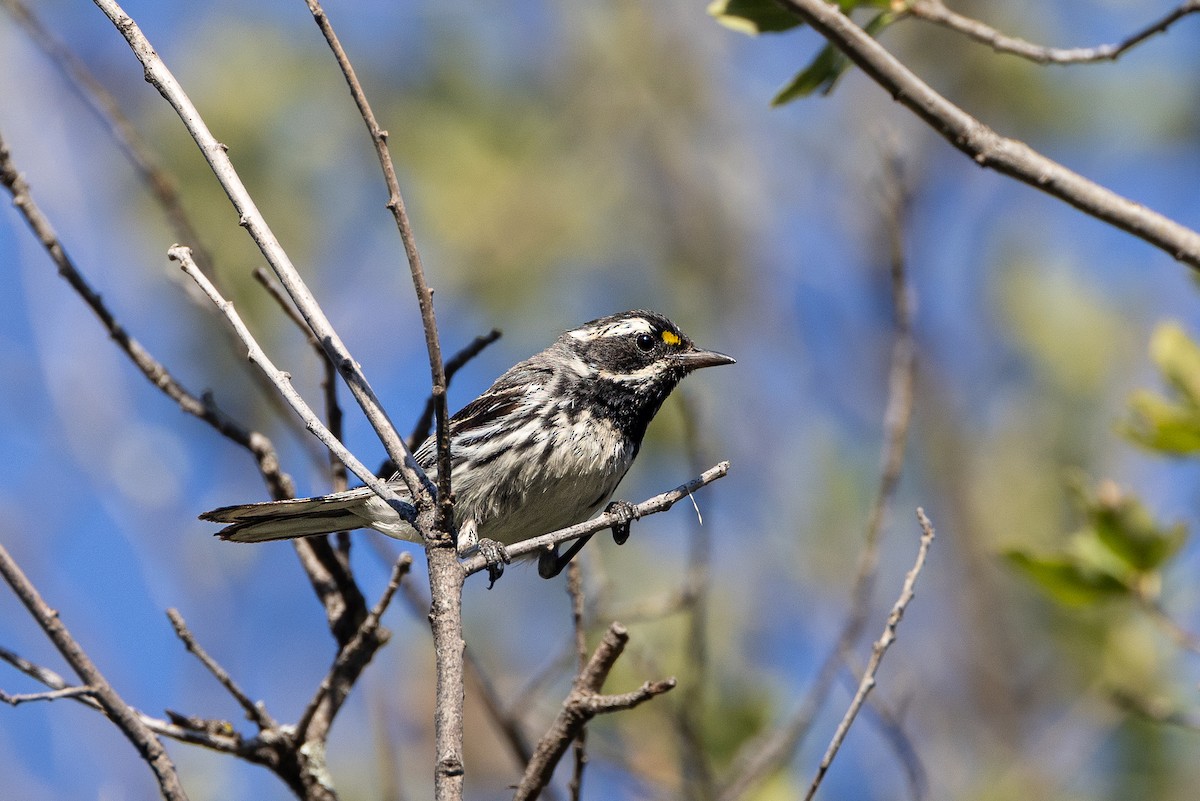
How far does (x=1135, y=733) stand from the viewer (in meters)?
7.52

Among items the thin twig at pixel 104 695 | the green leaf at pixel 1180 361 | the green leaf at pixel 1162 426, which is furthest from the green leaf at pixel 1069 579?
the thin twig at pixel 104 695

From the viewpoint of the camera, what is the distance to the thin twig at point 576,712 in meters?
3.12

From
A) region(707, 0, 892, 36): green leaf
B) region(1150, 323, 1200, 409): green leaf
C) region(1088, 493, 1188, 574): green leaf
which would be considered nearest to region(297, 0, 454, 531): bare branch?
region(707, 0, 892, 36): green leaf

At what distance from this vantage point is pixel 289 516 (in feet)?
16.6

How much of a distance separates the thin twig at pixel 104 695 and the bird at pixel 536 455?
1852mm

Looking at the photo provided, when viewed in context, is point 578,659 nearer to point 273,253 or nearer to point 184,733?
point 184,733

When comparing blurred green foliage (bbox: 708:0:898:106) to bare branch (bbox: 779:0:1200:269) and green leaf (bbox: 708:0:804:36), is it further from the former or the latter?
bare branch (bbox: 779:0:1200:269)

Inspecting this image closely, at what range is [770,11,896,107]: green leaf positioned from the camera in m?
3.94

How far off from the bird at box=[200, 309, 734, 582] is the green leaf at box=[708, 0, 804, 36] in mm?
1999

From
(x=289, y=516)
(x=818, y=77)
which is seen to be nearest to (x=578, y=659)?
(x=289, y=516)

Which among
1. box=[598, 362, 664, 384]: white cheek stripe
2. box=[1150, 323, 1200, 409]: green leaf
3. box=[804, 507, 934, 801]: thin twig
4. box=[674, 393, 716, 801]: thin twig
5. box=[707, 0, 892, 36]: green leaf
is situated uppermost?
box=[707, 0, 892, 36]: green leaf

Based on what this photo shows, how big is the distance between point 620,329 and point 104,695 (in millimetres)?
3739

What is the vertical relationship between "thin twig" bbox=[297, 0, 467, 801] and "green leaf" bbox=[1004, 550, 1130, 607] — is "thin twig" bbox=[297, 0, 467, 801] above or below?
above

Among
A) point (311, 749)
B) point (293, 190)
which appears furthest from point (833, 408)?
point (311, 749)
